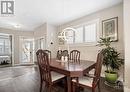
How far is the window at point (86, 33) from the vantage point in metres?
4.37

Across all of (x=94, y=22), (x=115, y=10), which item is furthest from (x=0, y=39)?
(x=115, y=10)

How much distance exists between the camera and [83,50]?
4836 mm

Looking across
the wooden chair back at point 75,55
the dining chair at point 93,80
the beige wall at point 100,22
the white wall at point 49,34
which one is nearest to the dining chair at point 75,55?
the wooden chair back at point 75,55

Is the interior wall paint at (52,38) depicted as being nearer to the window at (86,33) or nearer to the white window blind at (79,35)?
the window at (86,33)

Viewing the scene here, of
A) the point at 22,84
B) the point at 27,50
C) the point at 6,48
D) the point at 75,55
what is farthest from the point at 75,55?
the point at 6,48

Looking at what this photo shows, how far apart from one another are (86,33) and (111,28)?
4.34 ft

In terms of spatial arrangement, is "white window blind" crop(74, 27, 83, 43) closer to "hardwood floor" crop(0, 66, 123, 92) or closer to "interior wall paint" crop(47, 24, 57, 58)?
"interior wall paint" crop(47, 24, 57, 58)

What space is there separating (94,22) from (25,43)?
576cm

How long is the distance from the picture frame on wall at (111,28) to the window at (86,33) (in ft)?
1.26

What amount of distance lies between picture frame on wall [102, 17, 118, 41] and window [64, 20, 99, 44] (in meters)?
0.39

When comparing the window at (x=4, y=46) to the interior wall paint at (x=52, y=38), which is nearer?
the interior wall paint at (x=52, y=38)

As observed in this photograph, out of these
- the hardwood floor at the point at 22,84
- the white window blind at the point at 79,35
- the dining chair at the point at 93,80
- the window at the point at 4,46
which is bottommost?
the hardwood floor at the point at 22,84

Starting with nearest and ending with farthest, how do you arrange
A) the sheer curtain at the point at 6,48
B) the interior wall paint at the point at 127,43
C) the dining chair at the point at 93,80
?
the dining chair at the point at 93,80 → the interior wall paint at the point at 127,43 → the sheer curtain at the point at 6,48

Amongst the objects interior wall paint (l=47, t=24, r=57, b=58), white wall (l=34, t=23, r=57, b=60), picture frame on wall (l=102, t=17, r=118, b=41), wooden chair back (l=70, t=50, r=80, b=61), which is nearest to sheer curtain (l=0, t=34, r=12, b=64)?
white wall (l=34, t=23, r=57, b=60)
